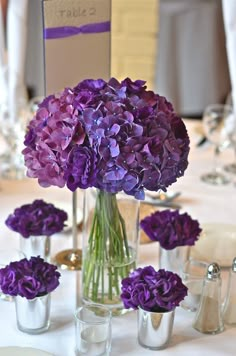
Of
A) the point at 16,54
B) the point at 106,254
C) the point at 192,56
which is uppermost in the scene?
the point at 16,54

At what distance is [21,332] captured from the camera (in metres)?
1.08

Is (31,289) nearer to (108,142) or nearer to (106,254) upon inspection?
(106,254)

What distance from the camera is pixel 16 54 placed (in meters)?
1.97

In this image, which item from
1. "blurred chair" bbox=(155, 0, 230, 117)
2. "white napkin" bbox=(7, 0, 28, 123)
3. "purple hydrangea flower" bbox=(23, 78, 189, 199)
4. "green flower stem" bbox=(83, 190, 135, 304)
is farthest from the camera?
"blurred chair" bbox=(155, 0, 230, 117)

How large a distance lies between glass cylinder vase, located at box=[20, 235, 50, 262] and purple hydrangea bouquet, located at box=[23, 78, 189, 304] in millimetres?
247

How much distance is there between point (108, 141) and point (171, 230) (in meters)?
0.30

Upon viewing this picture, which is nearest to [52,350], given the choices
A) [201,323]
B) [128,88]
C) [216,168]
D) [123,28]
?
[201,323]

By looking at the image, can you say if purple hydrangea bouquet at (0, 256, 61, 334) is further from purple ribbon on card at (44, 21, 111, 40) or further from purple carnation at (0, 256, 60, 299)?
purple ribbon on card at (44, 21, 111, 40)

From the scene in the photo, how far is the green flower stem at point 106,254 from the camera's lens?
1120mm

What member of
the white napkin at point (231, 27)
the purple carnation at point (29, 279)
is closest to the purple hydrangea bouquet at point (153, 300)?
the purple carnation at point (29, 279)

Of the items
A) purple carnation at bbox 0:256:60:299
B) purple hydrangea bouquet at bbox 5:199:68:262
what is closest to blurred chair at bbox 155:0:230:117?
purple hydrangea bouquet at bbox 5:199:68:262

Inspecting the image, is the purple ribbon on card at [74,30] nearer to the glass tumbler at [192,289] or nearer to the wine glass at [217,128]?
the glass tumbler at [192,289]

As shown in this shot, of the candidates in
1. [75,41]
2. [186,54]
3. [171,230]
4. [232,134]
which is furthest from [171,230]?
[186,54]

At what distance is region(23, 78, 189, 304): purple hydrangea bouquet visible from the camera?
0.99 metres
